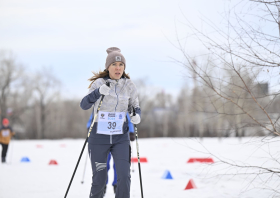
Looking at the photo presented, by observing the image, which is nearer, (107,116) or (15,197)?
(107,116)

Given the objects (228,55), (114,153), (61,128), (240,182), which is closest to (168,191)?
(240,182)

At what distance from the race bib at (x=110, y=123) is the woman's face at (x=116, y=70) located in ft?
1.42

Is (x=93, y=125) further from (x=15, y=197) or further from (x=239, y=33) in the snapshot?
(x=15, y=197)

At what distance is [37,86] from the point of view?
39594mm

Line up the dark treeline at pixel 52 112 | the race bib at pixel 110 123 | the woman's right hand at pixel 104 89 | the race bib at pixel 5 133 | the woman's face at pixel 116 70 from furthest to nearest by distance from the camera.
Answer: the dark treeline at pixel 52 112, the race bib at pixel 5 133, the woman's face at pixel 116 70, the race bib at pixel 110 123, the woman's right hand at pixel 104 89

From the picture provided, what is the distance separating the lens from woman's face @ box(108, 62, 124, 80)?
12.1ft

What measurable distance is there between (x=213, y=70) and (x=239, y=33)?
0.56 metres

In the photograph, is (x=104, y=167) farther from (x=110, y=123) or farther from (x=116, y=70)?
(x=116, y=70)

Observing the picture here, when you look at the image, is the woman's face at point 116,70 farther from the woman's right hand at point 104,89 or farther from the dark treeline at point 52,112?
the dark treeline at point 52,112

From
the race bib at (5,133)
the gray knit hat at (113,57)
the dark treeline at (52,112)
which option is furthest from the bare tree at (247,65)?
the dark treeline at (52,112)

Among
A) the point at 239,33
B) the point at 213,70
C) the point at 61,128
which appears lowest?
the point at 61,128

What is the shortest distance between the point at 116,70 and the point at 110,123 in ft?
2.05

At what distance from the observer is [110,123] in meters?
3.60

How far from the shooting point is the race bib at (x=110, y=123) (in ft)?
11.8
